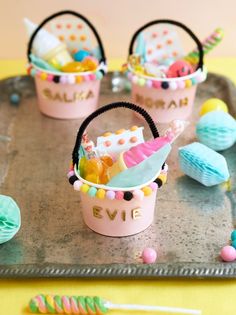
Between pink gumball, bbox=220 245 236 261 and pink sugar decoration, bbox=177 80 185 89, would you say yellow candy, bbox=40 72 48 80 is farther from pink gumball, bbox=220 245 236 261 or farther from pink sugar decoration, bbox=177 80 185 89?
pink gumball, bbox=220 245 236 261

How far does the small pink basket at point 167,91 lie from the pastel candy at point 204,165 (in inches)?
7.8

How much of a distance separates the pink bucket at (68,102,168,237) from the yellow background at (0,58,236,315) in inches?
3.9

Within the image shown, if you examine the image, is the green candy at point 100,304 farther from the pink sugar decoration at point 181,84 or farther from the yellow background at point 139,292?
the pink sugar decoration at point 181,84

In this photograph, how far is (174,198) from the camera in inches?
37.3

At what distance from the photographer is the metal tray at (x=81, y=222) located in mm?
775

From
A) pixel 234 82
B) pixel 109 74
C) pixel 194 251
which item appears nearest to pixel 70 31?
pixel 109 74

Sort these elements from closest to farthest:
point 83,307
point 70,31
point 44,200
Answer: point 83,307
point 44,200
point 70,31

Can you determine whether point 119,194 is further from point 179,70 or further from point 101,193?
point 179,70

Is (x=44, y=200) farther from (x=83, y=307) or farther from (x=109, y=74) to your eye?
(x=109, y=74)

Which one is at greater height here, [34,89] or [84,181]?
[84,181]

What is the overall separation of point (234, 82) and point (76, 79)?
38cm

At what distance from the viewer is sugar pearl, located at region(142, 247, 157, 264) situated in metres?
0.79

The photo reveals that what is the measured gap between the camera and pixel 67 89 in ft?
3.90

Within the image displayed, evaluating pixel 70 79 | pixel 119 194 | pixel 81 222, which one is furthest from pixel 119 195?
pixel 70 79
